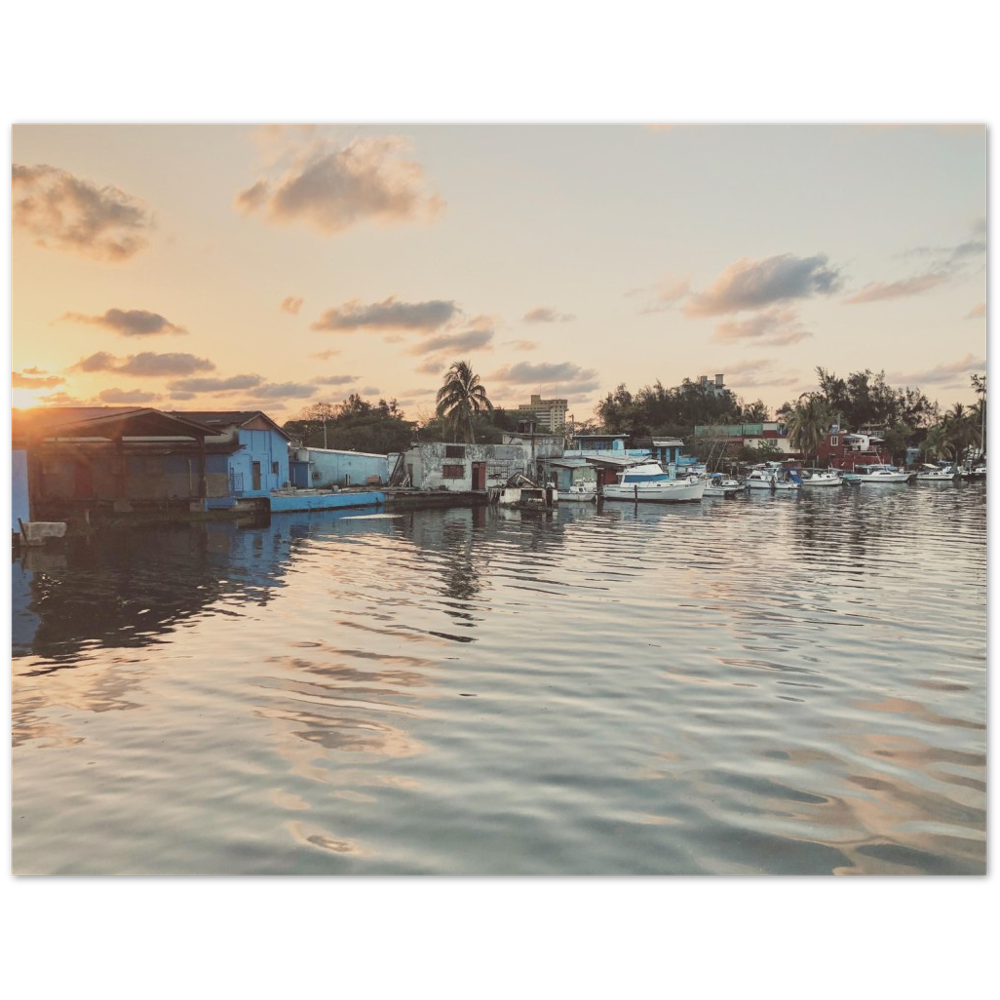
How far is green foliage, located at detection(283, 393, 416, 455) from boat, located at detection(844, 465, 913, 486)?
3925 cm

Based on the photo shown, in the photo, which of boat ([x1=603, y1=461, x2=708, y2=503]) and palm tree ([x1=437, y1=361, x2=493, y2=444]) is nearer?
boat ([x1=603, y1=461, x2=708, y2=503])

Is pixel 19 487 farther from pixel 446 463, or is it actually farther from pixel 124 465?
pixel 446 463

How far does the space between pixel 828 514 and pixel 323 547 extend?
24779mm

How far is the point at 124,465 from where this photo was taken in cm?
3306

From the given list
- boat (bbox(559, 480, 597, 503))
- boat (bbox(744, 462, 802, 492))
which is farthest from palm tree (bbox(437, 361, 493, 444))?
boat (bbox(744, 462, 802, 492))

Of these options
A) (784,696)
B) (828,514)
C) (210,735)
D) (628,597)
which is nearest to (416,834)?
(210,735)

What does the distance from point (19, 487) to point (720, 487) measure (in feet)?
154

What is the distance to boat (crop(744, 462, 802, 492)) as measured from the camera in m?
61.5

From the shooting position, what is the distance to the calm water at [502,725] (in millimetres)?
4863

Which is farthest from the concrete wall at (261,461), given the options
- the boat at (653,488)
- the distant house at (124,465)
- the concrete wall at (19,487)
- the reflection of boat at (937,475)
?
the reflection of boat at (937,475)

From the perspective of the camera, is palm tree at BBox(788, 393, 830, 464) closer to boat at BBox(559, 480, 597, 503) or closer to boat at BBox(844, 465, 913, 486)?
boat at BBox(844, 465, 913, 486)

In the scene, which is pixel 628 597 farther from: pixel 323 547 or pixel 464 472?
pixel 464 472

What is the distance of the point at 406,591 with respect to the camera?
51.5 feet
